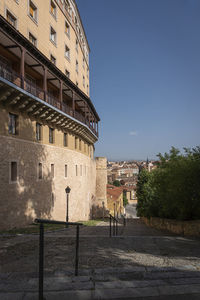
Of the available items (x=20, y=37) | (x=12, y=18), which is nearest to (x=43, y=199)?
(x=20, y=37)

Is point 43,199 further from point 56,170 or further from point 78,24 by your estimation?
point 78,24

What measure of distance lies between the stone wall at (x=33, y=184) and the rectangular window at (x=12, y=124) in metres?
0.55

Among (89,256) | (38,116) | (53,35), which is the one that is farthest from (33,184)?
(53,35)

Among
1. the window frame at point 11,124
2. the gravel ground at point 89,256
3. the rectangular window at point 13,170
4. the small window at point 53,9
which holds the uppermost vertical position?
the small window at point 53,9

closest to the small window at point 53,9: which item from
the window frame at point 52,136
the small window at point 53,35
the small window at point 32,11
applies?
the small window at point 53,35

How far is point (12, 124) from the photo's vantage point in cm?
1359

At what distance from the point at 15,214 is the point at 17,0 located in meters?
15.2

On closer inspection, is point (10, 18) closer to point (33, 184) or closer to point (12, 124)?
point (12, 124)

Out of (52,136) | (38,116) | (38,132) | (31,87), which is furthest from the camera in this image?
(52,136)

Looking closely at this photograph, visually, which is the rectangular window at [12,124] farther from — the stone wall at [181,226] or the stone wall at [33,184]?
the stone wall at [181,226]

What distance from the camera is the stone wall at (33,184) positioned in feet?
41.1

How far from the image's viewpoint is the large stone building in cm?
1287

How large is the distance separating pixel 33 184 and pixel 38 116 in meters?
5.08

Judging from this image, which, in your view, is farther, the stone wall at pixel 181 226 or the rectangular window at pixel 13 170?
the rectangular window at pixel 13 170
